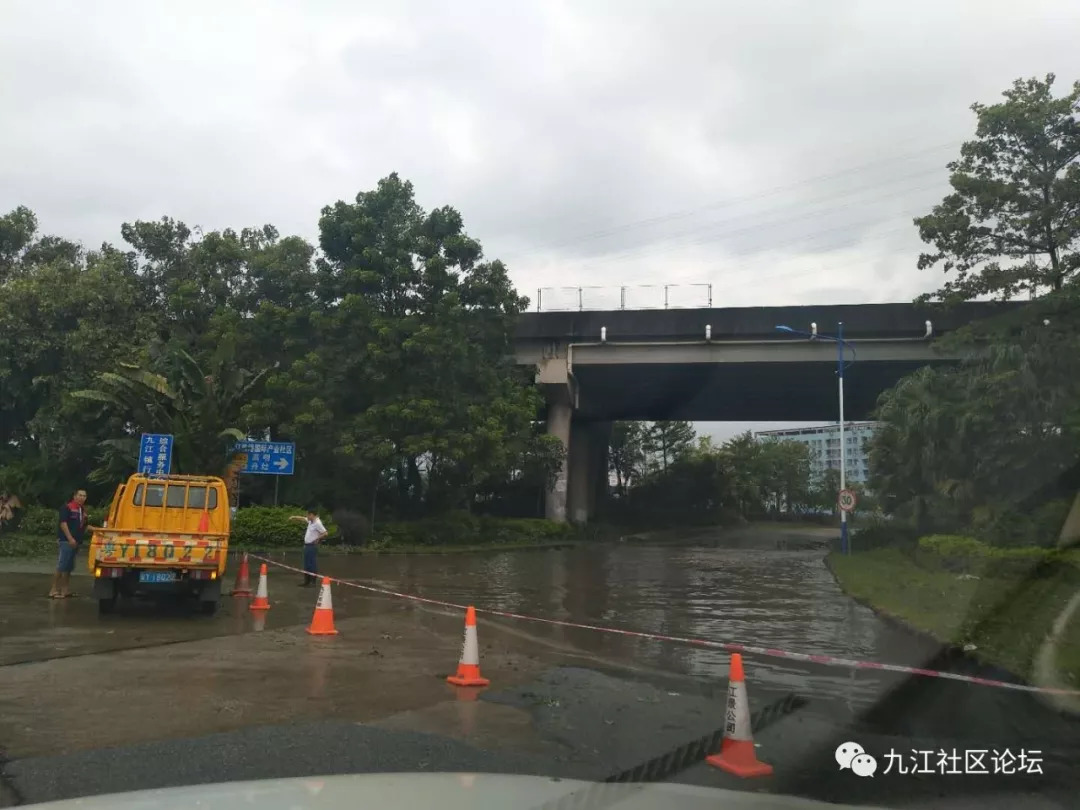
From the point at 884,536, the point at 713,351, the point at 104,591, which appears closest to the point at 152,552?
the point at 104,591

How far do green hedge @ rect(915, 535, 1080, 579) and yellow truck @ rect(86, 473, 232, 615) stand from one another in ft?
39.7

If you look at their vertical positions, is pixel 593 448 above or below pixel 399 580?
above

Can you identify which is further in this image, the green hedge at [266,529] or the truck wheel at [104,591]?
the green hedge at [266,529]

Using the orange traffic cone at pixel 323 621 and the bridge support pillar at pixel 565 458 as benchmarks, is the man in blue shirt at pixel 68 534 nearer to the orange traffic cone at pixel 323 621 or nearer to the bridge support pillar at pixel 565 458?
the orange traffic cone at pixel 323 621

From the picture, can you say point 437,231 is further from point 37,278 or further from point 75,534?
point 75,534

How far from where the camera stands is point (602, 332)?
35.3 meters

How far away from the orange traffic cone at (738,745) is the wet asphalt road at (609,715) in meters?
0.15

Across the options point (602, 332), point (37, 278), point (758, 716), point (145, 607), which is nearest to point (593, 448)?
point (602, 332)

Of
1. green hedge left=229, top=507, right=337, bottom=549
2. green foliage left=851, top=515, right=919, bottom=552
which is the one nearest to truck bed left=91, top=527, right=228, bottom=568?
green hedge left=229, top=507, right=337, bottom=549

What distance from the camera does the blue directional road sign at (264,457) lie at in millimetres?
24828

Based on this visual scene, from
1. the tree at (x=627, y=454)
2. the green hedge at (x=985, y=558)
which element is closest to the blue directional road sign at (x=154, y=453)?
the green hedge at (x=985, y=558)

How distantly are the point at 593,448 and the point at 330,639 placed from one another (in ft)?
131

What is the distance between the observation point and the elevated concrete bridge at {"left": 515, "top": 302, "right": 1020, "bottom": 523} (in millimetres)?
Result: 33250

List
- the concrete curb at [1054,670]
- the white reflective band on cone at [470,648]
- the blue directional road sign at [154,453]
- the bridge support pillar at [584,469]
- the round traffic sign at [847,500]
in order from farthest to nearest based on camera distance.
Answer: the bridge support pillar at [584,469] < the round traffic sign at [847,500] < the blue directional road sign at [154,453] < the white reflective band on cone at [470,648] < the concrete curb at [1054,670]
